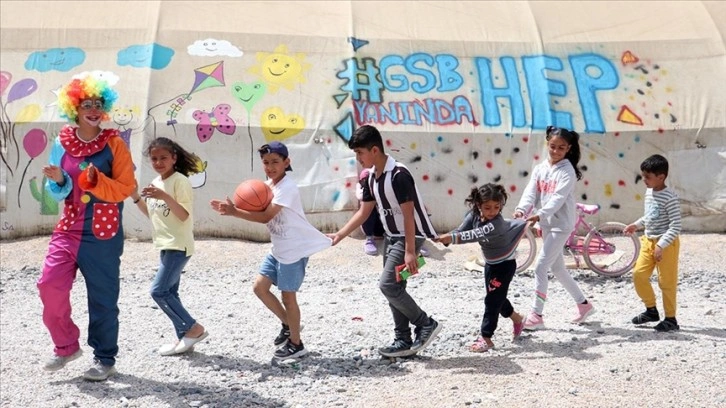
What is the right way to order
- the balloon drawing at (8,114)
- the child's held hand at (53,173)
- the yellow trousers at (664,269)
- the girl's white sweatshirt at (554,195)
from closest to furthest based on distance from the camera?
the child's held hand at (53,173) → the girl's white sweatshirt at (554,195) → the yellow trousers at (664,269) → the balloon drawing at (8,114)

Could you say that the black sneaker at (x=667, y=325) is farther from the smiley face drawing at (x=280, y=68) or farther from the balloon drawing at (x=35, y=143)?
the balloon drawing at (x=35, y=143)

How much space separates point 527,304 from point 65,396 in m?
4.22

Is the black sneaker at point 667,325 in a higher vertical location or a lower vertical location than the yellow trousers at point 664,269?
lower

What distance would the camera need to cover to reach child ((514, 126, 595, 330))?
7.31 metres

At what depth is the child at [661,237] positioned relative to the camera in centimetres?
734

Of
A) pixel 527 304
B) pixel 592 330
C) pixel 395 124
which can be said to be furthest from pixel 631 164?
pixel 592 330

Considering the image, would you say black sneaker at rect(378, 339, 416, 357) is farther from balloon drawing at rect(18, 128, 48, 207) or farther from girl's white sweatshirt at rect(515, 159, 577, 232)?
balloon drawing at rect(18, 128, 48, 207)

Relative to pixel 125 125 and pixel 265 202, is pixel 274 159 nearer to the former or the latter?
pixel 265 202

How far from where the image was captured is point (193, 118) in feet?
37.9

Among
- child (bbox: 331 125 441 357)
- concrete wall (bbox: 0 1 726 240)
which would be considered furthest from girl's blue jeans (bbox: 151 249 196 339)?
concrete wall (bbox: 0 1 726 240)

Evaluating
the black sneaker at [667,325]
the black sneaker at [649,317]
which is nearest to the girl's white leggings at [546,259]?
the black sneaker at [649,317]

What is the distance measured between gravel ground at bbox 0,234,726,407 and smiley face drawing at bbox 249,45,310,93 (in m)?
3.16

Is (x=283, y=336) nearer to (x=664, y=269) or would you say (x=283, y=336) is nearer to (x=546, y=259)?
(x=546, y=259)

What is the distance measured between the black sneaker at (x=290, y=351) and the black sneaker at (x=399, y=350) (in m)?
0.57
